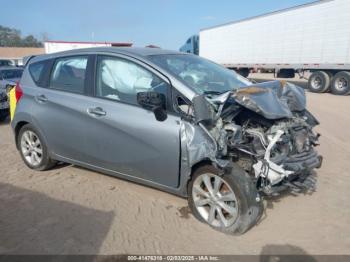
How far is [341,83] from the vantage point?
16266mm

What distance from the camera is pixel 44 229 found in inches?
144

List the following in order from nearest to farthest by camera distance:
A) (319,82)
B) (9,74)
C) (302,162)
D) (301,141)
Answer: (302,162) < (301,141) < (9,74) < (319,82)

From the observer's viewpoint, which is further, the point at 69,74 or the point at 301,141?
the point at 69,74

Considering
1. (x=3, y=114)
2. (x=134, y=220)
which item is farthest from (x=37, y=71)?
(x=3, y=114)

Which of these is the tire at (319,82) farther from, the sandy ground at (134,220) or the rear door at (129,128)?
the rear door at (129,128)

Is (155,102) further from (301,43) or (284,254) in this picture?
(301,43)

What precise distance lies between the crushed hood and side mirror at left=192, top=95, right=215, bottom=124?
1.13ft

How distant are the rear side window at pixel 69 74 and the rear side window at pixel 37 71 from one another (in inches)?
11.0

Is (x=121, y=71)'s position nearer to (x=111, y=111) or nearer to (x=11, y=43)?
(x=111, y=111)

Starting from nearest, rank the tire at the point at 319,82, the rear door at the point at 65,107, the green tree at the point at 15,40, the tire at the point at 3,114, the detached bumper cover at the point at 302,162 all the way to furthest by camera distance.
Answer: the detached bumper cover at the point at 302,162, the rear door at the point at 65,107, the tire at the point at 3,114, the tire at the point at 319,82, the green tree at the point at 15,40

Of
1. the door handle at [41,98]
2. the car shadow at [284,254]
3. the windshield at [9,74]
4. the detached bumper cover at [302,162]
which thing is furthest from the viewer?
the windshield at [9,74]

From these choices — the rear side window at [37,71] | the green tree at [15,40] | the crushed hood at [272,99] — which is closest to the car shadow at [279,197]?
A: the crushed hood at [272,99]

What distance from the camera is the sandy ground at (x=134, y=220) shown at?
3350 mm

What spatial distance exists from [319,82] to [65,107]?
15.6 m
